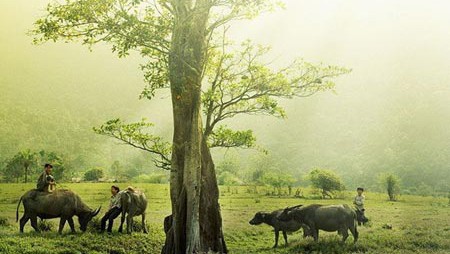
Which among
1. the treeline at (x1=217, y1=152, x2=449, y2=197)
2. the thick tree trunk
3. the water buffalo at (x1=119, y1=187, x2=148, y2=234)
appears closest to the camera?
the thick tree trunk

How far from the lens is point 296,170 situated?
485 ft

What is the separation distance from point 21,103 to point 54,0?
163262 mm

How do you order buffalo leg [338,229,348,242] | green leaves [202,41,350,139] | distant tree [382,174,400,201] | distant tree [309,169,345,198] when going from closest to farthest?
green leaves [202,41,350,139] → buffalo leg [338,229,348,242] → distant tree [382,174,400,201] → distant tree [309,169,345,198]

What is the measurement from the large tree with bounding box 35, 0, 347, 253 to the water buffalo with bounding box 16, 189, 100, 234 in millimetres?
4179

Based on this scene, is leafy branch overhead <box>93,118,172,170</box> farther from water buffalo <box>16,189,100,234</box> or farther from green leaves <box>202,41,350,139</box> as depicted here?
water buffalo <box>16,189,100,234</box>

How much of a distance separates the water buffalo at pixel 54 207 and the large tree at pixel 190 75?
13.7 feet

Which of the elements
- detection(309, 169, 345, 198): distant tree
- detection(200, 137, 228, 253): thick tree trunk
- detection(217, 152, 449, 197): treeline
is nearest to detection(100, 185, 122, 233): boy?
detection(200, 137, 228, 253): thick tree trunk

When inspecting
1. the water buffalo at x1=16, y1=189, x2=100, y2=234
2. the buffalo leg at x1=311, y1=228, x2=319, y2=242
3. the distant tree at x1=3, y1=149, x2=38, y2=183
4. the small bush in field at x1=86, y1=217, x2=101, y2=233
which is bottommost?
the buffalo leg at x1=311, y1=228, x2=319, y2=242

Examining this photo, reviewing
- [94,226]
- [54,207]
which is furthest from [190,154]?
[94,226]

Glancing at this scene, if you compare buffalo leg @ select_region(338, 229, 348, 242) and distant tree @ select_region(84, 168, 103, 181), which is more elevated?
distant tree @ select_region(84, 168, 103, 181)

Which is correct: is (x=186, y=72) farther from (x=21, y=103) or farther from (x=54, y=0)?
(x=21, y=103)

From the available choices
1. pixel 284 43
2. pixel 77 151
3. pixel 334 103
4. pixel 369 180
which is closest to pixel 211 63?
pixel 369 180

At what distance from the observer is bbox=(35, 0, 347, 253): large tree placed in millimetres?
15594

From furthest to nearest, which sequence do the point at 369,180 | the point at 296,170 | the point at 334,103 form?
the point at 334,103, the point at 296,170, the point at 369,180
